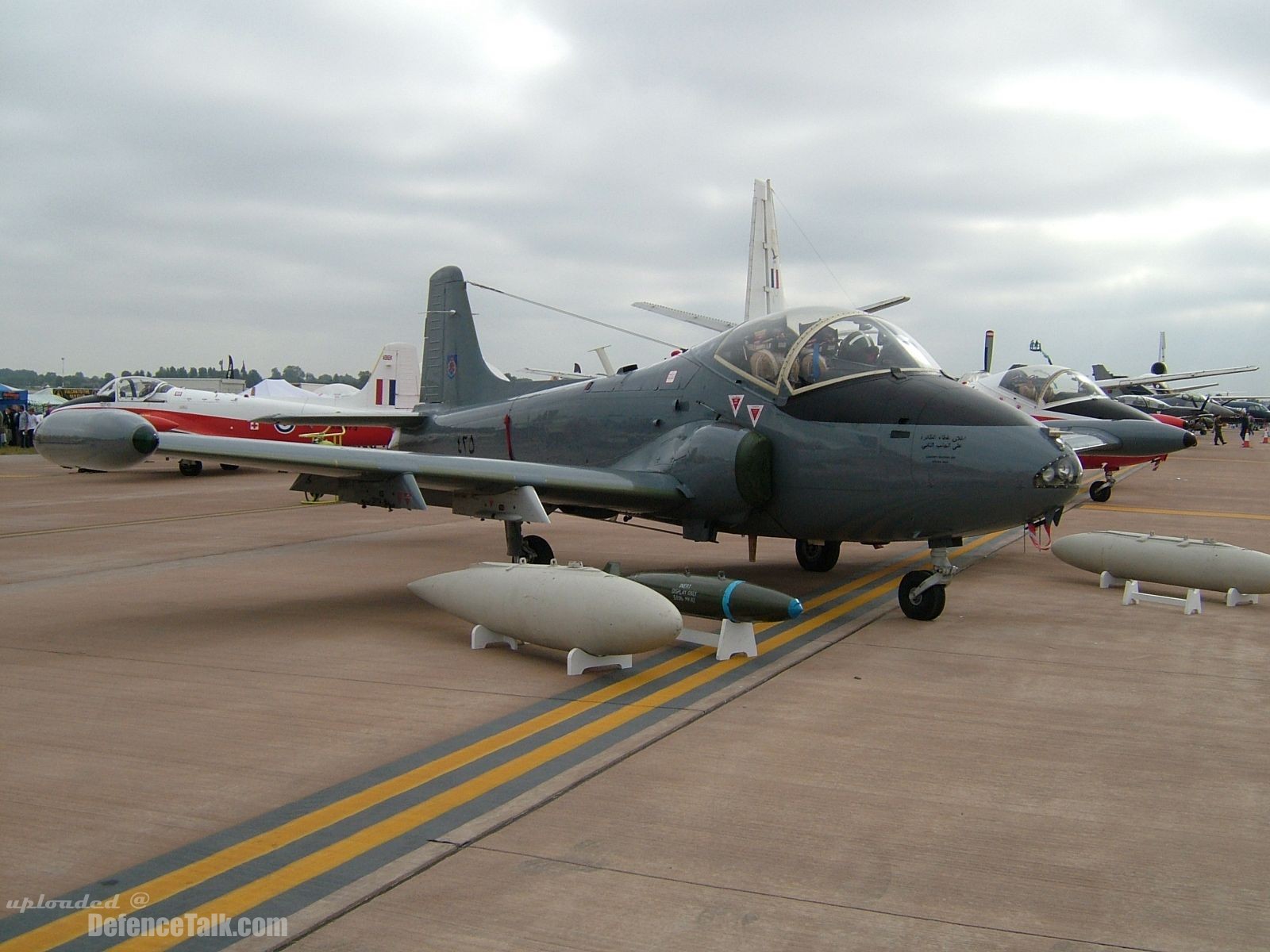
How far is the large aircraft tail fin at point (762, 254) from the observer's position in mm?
33812

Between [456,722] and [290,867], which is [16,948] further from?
[456,722]

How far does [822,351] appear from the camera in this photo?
904cm

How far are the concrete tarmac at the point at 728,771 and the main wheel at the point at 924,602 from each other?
193 millimetres

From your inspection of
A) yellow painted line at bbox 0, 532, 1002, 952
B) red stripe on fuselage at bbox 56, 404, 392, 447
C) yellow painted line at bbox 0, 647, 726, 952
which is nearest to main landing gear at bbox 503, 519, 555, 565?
yellow painted line at bbox 0, 532, 1002, 952

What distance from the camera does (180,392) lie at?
2695cm

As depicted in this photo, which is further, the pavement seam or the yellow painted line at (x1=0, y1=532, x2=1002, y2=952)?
the yellow painted line at (x1=0, y1=532, x2=1002, y2=952)

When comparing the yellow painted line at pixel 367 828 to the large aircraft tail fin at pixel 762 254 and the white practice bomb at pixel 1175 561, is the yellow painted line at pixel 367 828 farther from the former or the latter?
the large aircraft tail fin at pixel 762 254

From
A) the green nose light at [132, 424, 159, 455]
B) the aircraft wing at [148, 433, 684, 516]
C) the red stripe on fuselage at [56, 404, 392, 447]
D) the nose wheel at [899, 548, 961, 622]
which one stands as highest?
the red stripe on fuselage at [56, 404, 392, 447]

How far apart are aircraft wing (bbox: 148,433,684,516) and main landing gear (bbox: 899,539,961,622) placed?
7.41ft

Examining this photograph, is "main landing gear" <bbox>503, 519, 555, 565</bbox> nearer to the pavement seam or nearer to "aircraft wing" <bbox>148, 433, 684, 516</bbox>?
"aircraft wing" <bbox>148, 433, 684, 516</bbox>

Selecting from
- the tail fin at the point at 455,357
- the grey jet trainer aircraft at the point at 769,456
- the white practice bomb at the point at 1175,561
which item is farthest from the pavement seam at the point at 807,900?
the tail fin at the point at 455,357

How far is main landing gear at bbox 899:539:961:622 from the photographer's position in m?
8.48

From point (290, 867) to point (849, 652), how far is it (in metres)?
4.71

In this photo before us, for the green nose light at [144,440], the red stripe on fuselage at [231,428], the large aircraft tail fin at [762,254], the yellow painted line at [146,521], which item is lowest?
the yellow painted line at [146,521]
